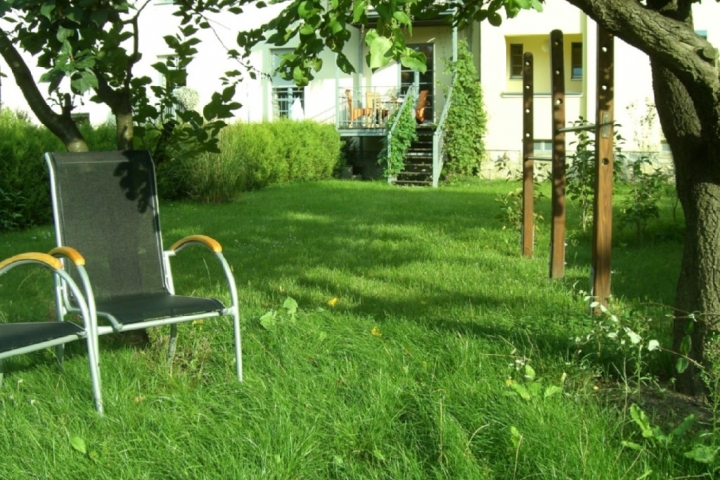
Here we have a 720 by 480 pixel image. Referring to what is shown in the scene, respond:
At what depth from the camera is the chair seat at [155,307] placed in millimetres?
4355

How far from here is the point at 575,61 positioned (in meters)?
24.5

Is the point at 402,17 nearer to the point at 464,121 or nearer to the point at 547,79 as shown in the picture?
the point at 464,121

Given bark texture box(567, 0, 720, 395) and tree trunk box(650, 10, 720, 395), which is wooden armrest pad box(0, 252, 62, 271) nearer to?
bark texture box(567, 0, 720, 395)

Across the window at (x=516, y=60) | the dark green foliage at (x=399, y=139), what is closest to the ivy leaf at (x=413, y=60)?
the dark green foliage at (x=399, y=139)

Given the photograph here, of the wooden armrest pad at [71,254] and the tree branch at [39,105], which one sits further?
the tree branch at [39,105]

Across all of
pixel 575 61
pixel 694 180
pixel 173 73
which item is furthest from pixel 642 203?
pixel 575 61

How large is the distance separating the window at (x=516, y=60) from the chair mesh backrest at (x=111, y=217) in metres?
20.7

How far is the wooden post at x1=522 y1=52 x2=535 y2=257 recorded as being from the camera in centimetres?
875

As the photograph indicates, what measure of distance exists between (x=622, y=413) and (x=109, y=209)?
9.86 ft

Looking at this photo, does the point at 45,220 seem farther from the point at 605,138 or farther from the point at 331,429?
the point at 331,429

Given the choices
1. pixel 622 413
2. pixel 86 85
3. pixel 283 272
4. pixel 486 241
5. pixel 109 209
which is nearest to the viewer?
pixel 622 413

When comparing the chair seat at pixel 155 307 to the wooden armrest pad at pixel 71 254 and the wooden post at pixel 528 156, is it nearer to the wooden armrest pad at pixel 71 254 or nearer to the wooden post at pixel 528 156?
the wooden armrest pad at pixel 71 254

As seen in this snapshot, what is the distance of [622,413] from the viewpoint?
148 inches

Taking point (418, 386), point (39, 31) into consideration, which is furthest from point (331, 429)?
point (39, 31)
